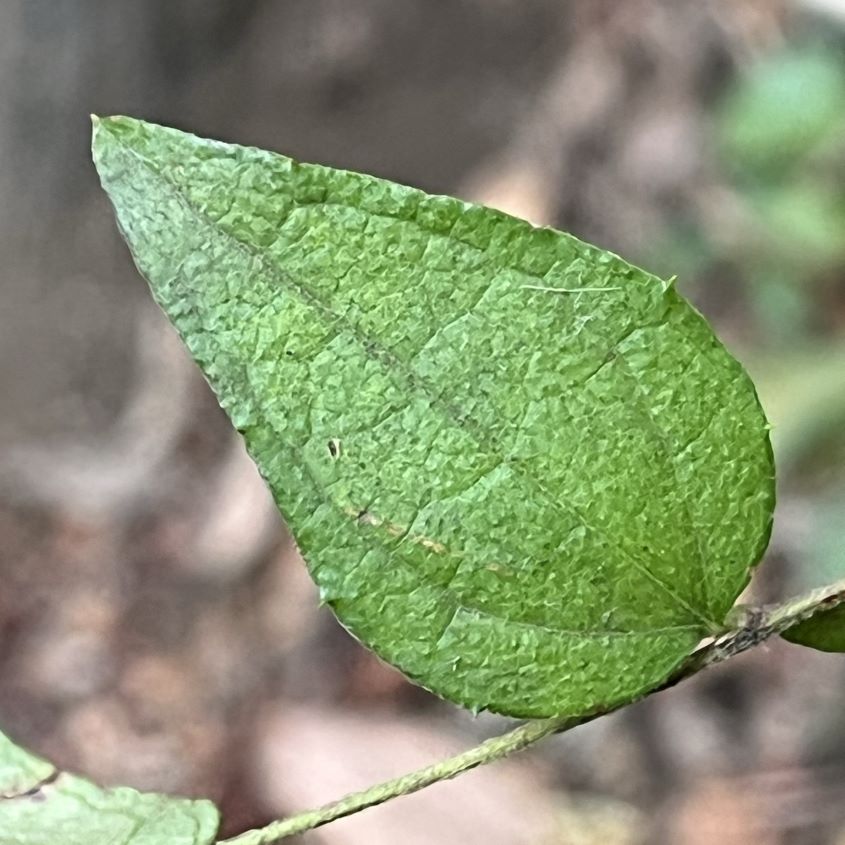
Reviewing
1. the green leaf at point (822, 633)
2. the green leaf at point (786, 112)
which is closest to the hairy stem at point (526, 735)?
the green leaf at point (822, 633)

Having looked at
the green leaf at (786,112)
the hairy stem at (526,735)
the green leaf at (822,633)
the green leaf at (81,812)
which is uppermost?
the green leaf at (786,112)

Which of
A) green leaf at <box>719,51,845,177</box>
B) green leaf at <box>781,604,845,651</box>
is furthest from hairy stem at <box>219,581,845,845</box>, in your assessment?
green leaf at <box>719,51,845,177</box>

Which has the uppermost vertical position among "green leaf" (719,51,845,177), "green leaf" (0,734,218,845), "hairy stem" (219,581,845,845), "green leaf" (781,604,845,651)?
"green leaf" (719,51,845,177)

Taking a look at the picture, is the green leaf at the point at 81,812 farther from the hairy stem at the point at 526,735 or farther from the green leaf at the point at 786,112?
the green leaf at the point at 786,112

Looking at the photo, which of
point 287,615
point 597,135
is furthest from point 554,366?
point 597,135

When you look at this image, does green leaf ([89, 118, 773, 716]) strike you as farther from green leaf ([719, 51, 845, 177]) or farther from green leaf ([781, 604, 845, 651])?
green leaf ([719, 51, 845, 177])

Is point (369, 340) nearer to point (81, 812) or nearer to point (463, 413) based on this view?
point (463, 413)

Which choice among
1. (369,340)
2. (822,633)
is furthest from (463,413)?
(822,633)
